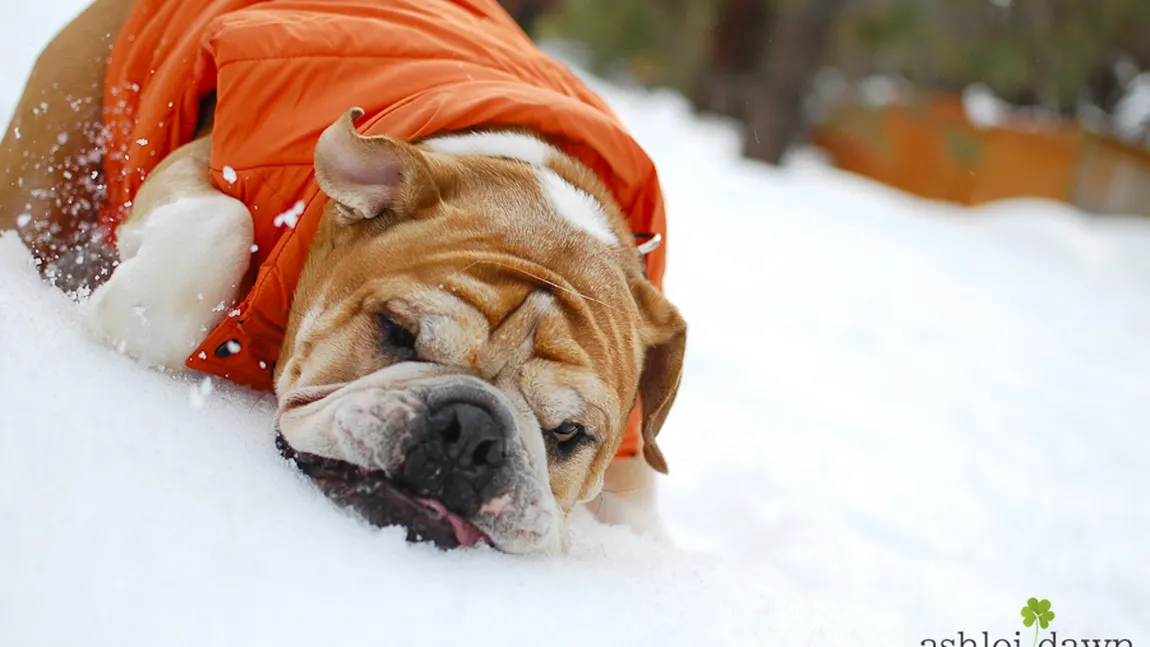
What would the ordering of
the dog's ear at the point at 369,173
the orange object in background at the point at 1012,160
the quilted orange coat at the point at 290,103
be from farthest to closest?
the orange object in background at the point at 1012,160
the quilted orange coat at the point at 290,103
the dog's ear at the point at 369,173

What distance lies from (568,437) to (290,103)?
1.26 metres

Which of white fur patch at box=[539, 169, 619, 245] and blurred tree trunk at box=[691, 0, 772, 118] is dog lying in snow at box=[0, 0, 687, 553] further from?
blurred tree trunk at box=[691, 0, 772, 118]

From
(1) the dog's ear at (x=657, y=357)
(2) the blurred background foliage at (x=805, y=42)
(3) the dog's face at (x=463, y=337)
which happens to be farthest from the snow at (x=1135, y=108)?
(3) the dog's face at (x=463, y=337)

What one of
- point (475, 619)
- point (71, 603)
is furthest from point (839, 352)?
point (71, 603)

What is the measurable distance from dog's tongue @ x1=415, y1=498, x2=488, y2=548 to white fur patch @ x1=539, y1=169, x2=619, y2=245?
2.95 feet

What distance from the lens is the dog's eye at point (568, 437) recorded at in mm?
2416

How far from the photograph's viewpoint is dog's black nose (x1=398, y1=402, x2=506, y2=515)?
81.4 inches

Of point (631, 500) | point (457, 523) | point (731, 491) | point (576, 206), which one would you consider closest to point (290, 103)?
point (576, 206)

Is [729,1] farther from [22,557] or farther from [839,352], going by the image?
[22,557]

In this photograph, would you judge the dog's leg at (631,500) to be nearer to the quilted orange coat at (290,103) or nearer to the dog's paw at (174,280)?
the quilted orange coat at (290,103)

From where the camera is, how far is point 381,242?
96.2 inches

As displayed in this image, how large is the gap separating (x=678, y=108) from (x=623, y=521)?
1132 cm

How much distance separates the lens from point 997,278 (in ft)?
30.2

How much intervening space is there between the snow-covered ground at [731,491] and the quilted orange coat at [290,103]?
423mm
